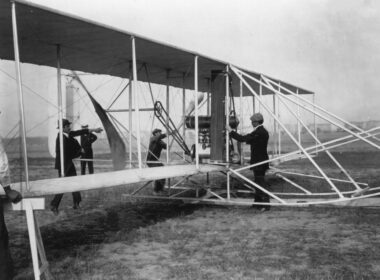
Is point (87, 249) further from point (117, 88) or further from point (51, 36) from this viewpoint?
point (117, 88)

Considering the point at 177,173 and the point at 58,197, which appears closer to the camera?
the point at 177,173

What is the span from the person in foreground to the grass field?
979 millimetres

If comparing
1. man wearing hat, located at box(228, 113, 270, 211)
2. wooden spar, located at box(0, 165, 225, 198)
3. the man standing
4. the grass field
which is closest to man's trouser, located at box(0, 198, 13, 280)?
wooden spar, located at box(0, 165, 225, 198)

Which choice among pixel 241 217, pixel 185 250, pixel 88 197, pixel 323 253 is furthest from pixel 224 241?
pixel 88 197

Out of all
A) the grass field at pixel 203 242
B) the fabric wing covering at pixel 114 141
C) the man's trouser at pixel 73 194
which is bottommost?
the grass field at pixel 203 242

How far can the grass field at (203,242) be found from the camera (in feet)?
16.0

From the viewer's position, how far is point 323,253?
557 cm

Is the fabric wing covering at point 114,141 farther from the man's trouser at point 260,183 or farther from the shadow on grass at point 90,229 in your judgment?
the man's trouser at point 260,183

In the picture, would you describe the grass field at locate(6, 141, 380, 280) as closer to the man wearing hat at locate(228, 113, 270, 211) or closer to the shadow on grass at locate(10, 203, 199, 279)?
the shadow on grass at locate(10, 203, 199, 279)

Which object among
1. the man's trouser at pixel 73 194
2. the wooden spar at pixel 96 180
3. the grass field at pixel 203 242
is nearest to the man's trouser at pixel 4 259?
the wooden spar at pixel 96 180

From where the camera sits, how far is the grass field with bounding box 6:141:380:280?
16.0ft

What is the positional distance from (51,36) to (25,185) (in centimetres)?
259

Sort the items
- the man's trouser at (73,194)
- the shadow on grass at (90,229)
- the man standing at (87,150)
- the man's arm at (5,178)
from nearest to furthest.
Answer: the man's arm at (5,178) → the shadow on grass at (90,229) → the man's trouser at (73,194) → the man standing at (87,150)

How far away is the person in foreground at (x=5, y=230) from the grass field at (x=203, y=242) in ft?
3.21
